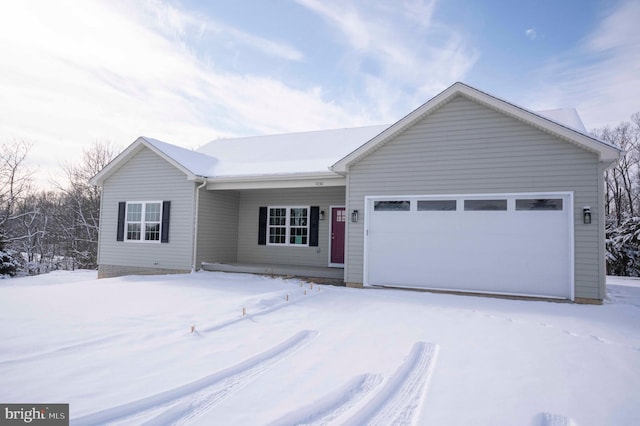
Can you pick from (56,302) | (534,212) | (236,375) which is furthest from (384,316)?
(56,302)

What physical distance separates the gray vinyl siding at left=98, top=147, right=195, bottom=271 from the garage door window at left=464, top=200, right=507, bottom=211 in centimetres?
757

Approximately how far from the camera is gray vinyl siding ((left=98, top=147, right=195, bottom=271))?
11.0m

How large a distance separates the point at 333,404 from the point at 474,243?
19.6 feet

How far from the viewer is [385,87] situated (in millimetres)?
13539

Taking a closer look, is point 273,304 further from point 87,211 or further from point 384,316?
point 87,211

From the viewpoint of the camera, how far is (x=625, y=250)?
49.3 feet

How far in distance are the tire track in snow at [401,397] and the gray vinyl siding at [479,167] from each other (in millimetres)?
4860

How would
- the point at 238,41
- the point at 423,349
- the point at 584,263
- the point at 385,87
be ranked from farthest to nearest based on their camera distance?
the point at 385,87
the point at 238,41
the point at 584,263
the point at 423,349

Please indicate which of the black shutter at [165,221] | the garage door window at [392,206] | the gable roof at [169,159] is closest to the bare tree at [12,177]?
the gable roof at [169,159]

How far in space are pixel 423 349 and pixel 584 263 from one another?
482cm

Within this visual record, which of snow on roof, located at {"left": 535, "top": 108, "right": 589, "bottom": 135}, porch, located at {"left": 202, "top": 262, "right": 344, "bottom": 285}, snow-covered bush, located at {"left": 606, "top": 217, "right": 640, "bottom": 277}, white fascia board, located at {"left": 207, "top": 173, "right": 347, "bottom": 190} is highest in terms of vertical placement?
snow on roof, located at {"left": 535, "top": 108, "right": 589, "bottom": 135}

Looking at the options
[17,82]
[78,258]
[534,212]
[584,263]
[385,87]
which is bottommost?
[78,258]

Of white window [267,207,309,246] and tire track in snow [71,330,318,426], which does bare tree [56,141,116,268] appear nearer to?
white window [267,207,309,246]

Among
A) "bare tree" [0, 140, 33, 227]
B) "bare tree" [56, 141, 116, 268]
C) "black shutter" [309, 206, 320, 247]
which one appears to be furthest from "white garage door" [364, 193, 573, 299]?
"bare tree" [0, 140, 33, 227]
